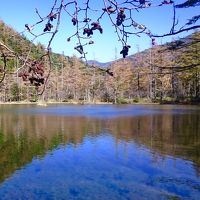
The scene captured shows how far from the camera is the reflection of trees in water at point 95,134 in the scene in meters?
20.0

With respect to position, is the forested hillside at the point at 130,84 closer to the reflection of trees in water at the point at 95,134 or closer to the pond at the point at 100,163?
the reflection of trees in water at the point at 95,134

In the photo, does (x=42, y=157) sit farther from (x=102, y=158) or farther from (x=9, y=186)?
(x=9, y=186)

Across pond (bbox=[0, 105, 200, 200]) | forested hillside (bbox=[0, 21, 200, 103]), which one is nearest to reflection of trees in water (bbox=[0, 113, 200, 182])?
pond (bbox=[0, 105, 200, 200])

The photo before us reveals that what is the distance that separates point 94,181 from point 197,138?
13.1m

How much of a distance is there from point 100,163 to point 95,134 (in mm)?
10468

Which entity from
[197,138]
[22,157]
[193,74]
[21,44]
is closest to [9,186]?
[22,157]

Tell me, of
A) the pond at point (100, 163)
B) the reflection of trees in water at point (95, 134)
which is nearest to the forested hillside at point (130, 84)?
the reflection of trees in water at point (95, 134)

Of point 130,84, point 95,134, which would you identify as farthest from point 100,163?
point 130,84

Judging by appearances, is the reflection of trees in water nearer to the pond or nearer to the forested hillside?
the pond

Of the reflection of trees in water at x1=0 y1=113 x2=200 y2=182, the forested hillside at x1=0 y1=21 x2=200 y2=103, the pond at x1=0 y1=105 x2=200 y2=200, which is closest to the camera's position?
the pond at x1=0 y1=105 x2=200 y2=200

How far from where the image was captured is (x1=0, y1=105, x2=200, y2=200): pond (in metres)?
13.1

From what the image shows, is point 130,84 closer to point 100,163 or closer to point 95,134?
point 95,134

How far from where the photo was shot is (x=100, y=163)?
59.1 ft

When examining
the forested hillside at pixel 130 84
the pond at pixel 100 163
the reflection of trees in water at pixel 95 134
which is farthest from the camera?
the forested hillside at pixel 130 84
